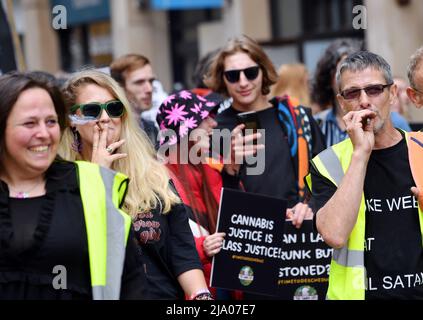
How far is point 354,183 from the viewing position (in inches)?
146

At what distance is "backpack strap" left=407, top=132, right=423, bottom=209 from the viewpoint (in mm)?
3808

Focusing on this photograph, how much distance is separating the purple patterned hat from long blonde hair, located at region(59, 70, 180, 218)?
29.2 inches

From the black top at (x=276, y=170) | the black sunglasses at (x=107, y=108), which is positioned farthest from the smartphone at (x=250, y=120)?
the black sunglasses at (x=107, y=108)

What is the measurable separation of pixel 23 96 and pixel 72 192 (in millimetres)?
386

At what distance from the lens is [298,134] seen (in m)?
5.79

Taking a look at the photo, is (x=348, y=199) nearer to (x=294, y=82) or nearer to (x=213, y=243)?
(x=213, y=243)

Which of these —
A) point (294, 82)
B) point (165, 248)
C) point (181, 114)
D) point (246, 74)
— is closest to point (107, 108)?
point (165, 248)

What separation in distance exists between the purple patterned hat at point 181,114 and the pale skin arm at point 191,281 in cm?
131

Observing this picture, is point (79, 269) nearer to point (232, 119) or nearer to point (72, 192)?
point (72, 192)

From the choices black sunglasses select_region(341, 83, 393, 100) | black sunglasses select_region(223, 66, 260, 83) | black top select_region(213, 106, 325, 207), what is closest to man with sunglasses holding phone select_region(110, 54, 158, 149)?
black sunglasses select_region(223, 66, 260, 83)

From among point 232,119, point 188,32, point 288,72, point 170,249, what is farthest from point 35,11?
point 170,249

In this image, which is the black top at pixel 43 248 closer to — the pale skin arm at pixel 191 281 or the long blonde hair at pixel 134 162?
the long blonde hair at pixel 134 162

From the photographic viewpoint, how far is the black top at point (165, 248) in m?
4.13

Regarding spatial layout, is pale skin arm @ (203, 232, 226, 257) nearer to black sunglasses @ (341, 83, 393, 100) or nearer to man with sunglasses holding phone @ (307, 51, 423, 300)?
man with sunglasses holding phone @ (307, 51, 423, 300)
